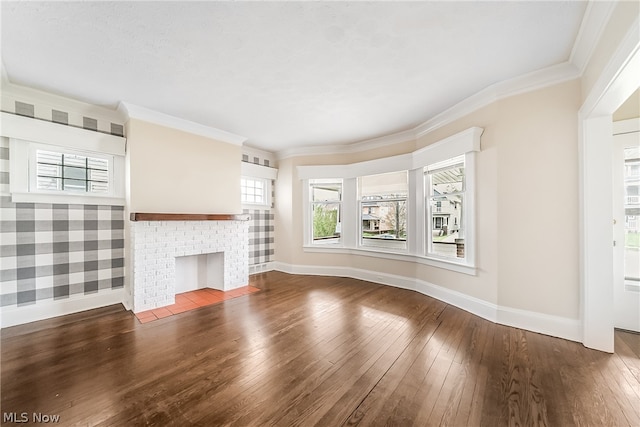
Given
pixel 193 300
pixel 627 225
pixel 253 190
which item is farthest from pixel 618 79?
pixel 253 190

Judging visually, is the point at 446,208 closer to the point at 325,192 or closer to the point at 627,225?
the point at 627,225

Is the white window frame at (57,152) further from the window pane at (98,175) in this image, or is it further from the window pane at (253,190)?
the window pane at (253,190)

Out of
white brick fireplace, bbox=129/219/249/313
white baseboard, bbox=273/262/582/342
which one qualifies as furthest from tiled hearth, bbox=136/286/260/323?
white baseboard, bbox=273/262/582/342

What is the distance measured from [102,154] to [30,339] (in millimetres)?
2233

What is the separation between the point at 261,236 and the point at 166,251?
2.11 meters

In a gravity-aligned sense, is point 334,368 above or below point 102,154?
below

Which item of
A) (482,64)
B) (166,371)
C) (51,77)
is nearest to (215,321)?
(166,371)

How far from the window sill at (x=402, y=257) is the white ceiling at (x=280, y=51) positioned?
212cm

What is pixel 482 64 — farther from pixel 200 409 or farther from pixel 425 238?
pixel 200 409

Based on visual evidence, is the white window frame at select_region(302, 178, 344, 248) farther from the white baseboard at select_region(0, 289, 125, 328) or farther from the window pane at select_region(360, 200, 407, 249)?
the white baseboard at select_region(0, 289, 125, 328)

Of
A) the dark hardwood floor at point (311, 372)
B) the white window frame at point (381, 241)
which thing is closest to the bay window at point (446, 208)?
the white window frame at point (381, 241)

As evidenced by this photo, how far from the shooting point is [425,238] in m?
3.88

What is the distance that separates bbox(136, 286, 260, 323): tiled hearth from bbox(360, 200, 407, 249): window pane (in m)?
2.31

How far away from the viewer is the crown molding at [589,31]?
1652 mm
